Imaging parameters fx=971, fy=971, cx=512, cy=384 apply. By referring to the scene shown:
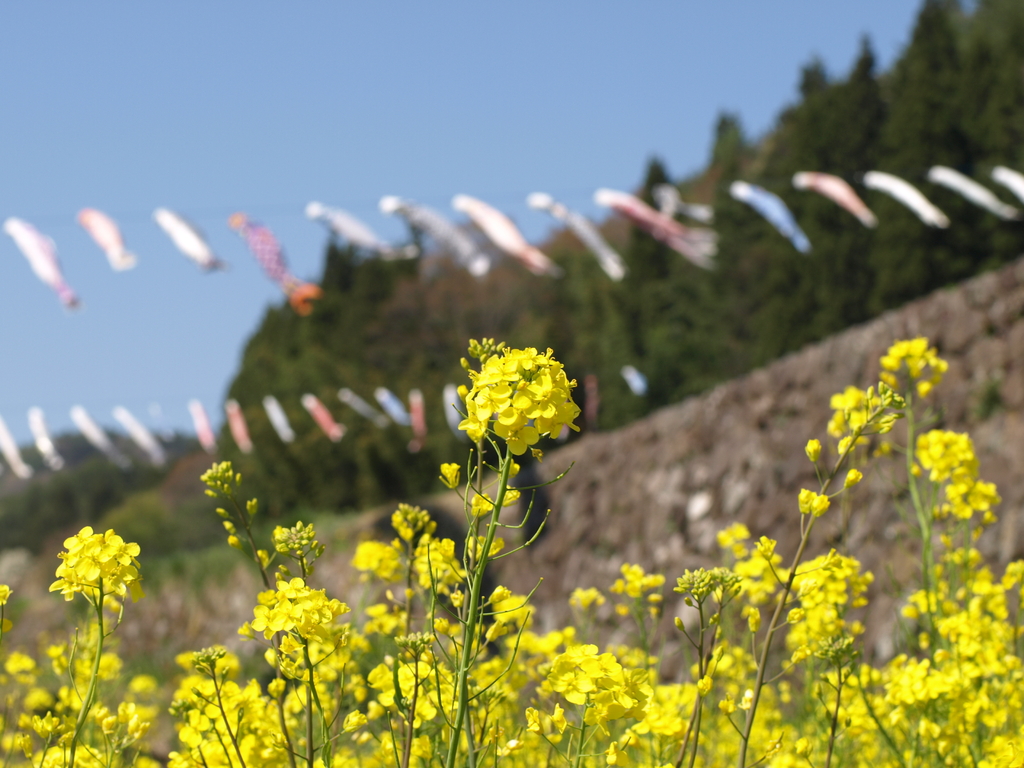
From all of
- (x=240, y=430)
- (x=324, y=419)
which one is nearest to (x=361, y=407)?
(x=324, y=419)

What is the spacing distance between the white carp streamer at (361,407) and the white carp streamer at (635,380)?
4.40 m

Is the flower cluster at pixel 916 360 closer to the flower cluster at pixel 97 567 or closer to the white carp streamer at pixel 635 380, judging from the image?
the flower cluster at pixel 97 567

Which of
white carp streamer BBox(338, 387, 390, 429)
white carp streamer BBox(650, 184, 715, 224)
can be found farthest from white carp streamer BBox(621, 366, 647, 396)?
white carp streamer BBox(338, 387, 390, 429)

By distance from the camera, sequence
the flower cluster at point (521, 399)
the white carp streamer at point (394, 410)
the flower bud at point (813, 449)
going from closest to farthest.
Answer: the flower cluster at point (521, 399) < the flower bud at point (813, 449) < the white carp streamer at point (394, 410)

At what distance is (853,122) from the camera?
1830 centimetres

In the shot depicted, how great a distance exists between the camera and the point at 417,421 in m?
17.2

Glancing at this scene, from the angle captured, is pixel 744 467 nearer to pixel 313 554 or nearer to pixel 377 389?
pixel 313 554

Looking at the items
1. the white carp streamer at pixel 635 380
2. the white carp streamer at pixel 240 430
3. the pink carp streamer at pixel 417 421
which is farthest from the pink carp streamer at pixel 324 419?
the white carp streamer at pixel 635 380

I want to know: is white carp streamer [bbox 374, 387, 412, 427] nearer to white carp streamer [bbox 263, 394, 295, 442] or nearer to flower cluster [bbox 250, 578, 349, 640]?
white carp streamer [bbox 263, 394, 295, 442]

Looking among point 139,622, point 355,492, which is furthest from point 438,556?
point 355,492

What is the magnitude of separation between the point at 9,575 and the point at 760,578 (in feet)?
99.6

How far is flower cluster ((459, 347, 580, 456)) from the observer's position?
1.19m

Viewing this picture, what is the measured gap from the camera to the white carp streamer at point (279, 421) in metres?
19.4

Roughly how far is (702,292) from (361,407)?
7407 mm
